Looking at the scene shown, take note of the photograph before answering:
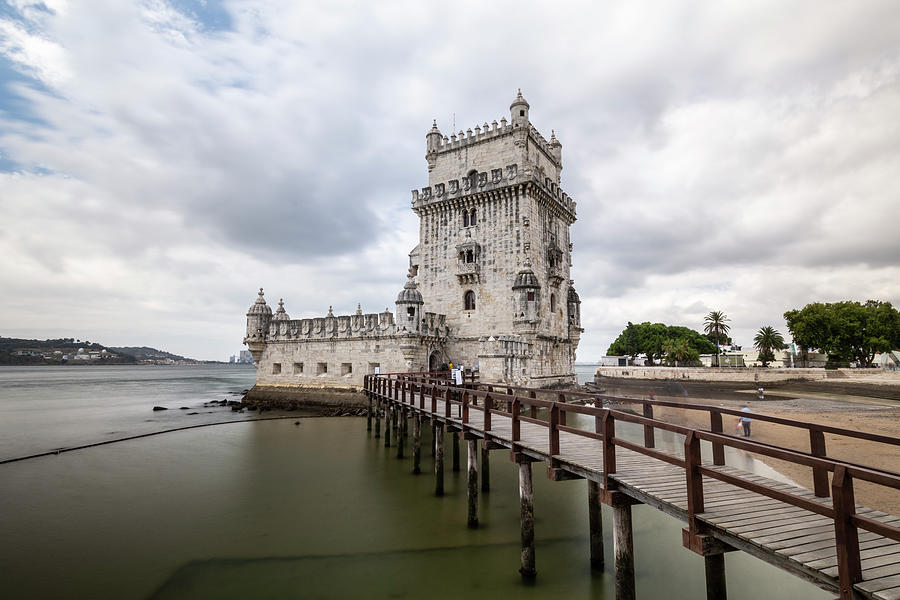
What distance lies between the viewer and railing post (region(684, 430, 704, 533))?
17.1 ft

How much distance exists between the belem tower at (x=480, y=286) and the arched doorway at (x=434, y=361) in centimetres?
7

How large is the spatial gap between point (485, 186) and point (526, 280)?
22.4ft

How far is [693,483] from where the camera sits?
17.2ft

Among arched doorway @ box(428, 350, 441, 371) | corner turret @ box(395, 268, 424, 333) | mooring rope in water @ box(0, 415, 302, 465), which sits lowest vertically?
mooring rope in water @ box(0, 415, 302, 465)

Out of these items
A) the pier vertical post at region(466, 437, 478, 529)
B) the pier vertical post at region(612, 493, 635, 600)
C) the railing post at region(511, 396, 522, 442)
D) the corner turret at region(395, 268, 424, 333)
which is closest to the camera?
the pier vertical post at region(612, 493, 635, 600)

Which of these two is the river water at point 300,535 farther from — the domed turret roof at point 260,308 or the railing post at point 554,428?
the domed turret roof at point 260,308

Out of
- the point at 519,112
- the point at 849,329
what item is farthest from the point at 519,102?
the point at 849,329

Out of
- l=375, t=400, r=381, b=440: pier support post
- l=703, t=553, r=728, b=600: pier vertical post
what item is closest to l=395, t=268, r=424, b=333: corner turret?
l=375, t=400, r=381, b=440: pier support post

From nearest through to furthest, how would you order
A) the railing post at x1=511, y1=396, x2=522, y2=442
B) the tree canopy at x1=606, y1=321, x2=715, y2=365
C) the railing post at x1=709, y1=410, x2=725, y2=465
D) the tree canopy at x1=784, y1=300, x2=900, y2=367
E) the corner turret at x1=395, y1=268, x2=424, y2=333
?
the railing post at x1=709, y1=410, x2=725, y2=465 → the railing post at x1=511, y1=396, x2=522, y2=442 → the corner turret at x1=395, y1=268, x2=424, y2=333 → the tree canopy at x1=784, y1=300, x2=900, y2=367 → the tree canopy at x1=606, y1=321, x2=715, y2=365

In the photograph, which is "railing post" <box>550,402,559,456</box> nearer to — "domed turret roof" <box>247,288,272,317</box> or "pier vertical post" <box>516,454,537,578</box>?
"pier vertical post" <box>516,454,537,578</box>

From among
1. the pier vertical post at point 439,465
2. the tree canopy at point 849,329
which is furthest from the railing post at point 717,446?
the tree canopy at point 849,329

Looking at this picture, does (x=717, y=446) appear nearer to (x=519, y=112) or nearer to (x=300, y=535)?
(x=300, y=535)

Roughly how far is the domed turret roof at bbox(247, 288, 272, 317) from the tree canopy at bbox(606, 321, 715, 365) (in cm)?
5850

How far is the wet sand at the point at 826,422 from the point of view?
14.7 meters
